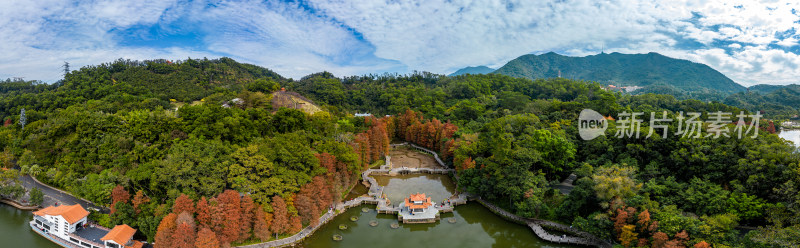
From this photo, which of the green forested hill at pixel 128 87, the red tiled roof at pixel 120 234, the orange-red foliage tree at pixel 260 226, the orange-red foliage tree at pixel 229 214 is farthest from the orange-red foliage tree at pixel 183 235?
the green forested hill at pixel 128 87

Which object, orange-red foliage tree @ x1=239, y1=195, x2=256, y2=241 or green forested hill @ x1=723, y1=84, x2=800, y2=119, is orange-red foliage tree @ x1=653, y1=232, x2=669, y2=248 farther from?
green forested hill @ x1=723, y1=84, x2=800, y2=119

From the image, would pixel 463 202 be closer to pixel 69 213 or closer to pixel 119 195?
pixel 119 195

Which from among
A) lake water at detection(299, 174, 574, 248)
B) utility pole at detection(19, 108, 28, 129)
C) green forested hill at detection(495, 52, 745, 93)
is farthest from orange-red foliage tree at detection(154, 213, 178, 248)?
green forested hill at detection(495, 52, 745, 93)

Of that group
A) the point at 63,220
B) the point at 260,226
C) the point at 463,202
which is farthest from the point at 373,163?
the point at 63,220

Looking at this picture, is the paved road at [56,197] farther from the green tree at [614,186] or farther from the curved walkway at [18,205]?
the green tree at [614,186]

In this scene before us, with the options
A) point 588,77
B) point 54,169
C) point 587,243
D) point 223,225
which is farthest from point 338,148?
point 588,77
